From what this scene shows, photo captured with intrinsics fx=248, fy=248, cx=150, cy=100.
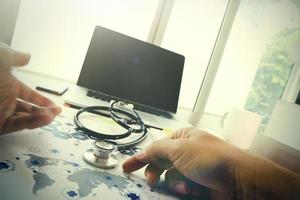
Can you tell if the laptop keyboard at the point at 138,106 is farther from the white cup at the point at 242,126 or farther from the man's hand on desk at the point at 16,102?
the man's hand on desk at the point at 16,102

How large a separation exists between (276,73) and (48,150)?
1.82 meters

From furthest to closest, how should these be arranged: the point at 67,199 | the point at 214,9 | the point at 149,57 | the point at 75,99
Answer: the point at 214,9 → the point at 149,57 → the point at 75,99 → the point at 67,199

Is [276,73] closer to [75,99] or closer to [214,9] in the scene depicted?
[214,9]

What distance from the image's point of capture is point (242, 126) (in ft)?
3.25

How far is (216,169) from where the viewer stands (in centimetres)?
42

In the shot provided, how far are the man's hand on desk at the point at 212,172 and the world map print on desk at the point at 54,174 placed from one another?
0.03 metres

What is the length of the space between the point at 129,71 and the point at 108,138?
49cm

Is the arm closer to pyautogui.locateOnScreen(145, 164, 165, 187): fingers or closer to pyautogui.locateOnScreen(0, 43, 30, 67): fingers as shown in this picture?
pyautogui.locateOnScreen(145, 164, 165, 187): fingers

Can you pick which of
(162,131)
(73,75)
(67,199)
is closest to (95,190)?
(67,199)

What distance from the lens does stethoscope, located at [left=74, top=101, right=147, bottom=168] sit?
1.46 feet

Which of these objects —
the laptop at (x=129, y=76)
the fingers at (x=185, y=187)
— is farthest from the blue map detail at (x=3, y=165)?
the laptop at (x=129, y=76)

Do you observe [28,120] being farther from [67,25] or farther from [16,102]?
[67,25]

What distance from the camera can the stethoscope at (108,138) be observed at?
0.45 m

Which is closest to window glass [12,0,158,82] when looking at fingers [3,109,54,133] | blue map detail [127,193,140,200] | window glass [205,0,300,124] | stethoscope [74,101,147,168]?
stethoscope [74,101,147,168]
